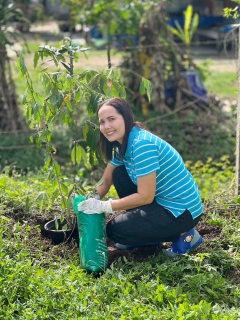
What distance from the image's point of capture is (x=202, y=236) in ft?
13.8

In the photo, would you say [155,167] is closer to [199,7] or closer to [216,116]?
[216,116]

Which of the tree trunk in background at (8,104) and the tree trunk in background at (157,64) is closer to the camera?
the tree trunk in background at (8,104)

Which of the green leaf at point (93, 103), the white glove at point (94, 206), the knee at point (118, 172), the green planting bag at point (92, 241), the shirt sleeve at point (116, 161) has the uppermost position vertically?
the green leaf at point (93, 103)

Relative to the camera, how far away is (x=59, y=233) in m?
4.12

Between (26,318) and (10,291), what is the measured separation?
0.91 ft

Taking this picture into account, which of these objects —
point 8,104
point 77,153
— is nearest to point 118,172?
point 77,153

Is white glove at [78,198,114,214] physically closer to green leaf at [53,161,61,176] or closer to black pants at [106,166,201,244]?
black pants at [106,166,201,244]

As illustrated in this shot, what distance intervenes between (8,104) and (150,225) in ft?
15.4

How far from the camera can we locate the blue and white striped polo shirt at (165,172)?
3.63 meters

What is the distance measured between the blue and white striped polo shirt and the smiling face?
0.25 feet

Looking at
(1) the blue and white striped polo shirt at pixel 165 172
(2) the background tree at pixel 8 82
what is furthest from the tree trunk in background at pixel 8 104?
(1) the blue and white striped polo shirt at pixel 165 172

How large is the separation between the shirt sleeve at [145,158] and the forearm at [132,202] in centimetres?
14

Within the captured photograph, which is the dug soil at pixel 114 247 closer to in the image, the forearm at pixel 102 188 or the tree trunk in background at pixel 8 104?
the forearm at pixel 102 188

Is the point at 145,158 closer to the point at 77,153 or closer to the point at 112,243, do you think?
the point at 77,153
